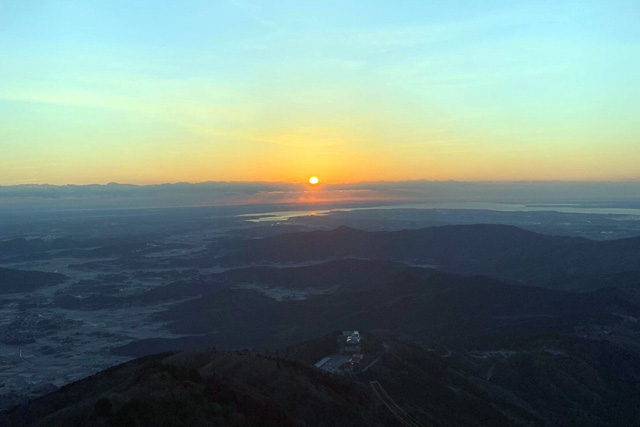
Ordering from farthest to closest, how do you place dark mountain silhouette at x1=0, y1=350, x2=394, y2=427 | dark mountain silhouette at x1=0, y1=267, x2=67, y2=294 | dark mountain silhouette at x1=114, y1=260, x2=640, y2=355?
1. dark mountain silhouette at x1=0, y1=267, x2=67, y2=294
2. dark mountain silhouette at x1=114, y1=260, x2=640, y2=355
3. dark mountain silhouette at x1=0, y1=350, x2=394, y2=427

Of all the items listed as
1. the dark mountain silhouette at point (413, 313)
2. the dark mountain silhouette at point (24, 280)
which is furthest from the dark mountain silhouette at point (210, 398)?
the dark mountain silhouette at point (24, 280)

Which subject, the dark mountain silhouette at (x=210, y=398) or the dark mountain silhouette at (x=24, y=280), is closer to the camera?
the dark mountain silhouette at (x=210, y=398)

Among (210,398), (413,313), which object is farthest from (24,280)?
(210,398)

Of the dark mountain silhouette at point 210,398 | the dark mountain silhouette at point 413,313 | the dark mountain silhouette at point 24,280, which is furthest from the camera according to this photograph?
the dark mountain silhouette at point 24,280

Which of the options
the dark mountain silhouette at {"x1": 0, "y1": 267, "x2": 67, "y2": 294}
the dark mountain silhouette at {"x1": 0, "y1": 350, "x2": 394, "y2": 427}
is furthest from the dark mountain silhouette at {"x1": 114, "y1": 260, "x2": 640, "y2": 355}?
the dark mountain silhouette at {"x1": 0, "y1": 267, "x2": 67, "y2": 294}

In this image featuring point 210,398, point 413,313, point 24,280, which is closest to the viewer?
point 210,398

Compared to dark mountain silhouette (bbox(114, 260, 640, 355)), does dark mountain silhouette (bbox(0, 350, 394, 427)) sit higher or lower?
higher

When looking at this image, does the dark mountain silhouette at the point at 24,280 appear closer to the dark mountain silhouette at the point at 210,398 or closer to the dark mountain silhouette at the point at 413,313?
the dark mountain silhouette at the point at 413,313

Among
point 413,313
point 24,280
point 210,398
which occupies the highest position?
point 210,398

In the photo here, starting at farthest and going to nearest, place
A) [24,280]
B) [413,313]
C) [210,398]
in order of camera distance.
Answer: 1. [24,280]
2. [413,313]
3. [210,398]

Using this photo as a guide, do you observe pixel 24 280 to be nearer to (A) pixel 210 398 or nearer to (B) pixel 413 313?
(B) pixel 413 313

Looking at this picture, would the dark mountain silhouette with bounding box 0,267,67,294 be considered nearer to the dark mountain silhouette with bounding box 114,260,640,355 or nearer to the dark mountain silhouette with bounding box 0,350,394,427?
the dark mountain silhouette with bounding box 114,260,640,355

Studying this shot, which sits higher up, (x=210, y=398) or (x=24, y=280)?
(x=210, y=398)
